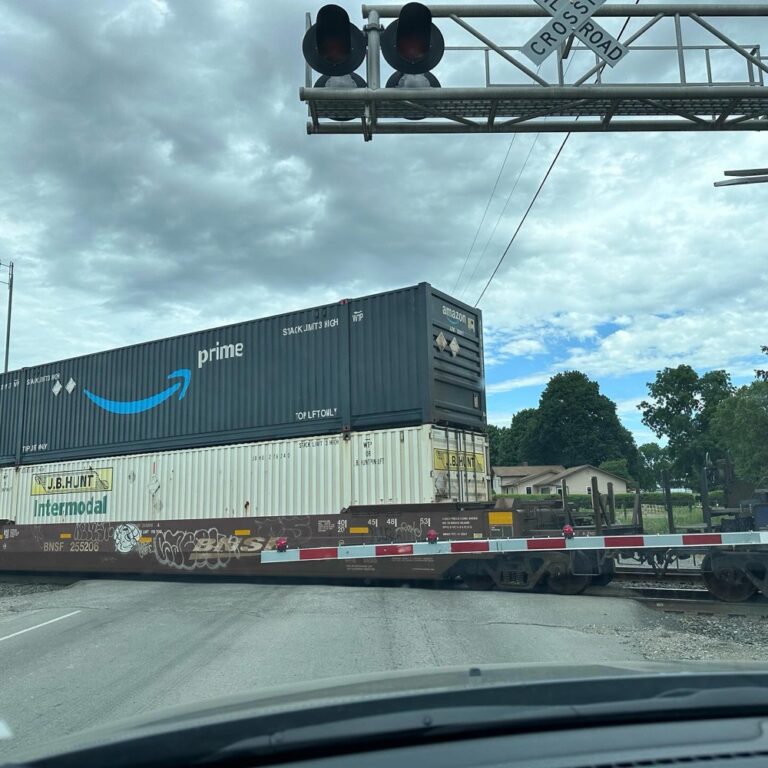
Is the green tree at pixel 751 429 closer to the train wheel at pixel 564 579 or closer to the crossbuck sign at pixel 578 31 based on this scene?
the train wheel at pixel 564 579

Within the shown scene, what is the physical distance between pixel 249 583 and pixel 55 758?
12.5 meters

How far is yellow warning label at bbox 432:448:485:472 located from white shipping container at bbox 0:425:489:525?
2 cm

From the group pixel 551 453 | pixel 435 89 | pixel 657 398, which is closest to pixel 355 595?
pixel 435 89

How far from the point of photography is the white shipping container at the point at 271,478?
38.2ft

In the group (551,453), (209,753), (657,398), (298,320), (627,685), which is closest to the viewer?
(209,753)

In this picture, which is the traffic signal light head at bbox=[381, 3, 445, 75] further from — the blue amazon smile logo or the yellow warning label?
the blue amazon smile logo

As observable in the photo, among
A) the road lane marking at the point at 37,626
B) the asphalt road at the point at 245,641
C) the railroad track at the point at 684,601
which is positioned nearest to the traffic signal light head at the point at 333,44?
the asphalt road at the point at 245,641

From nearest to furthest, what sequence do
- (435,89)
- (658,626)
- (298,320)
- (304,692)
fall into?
(304,692)
(435,89)
(658,626)
(298,320)

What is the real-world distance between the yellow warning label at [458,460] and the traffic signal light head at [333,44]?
6809 mm

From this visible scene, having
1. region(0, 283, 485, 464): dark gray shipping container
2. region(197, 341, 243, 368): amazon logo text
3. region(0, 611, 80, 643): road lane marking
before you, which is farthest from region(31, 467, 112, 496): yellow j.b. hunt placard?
region(0, 611, 80, 643): road lane marking

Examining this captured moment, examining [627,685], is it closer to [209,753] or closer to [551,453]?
[209,753]

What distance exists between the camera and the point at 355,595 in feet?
36.2

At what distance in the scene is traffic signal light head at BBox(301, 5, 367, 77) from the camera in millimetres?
5691

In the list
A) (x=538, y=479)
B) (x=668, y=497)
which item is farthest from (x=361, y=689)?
(x=538, y=479)
